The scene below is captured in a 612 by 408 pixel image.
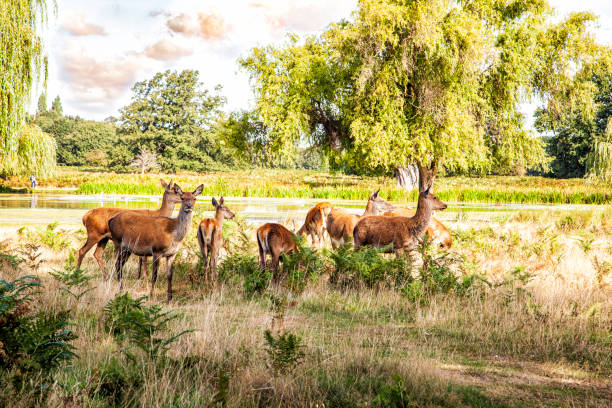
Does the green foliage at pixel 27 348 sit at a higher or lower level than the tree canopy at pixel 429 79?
lower

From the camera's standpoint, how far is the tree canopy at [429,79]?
81.9ft

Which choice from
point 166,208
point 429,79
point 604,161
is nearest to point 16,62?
point 166,208

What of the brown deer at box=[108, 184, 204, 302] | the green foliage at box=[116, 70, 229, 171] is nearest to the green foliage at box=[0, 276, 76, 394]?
the brown deer at box=[108, 184, 204, 302]

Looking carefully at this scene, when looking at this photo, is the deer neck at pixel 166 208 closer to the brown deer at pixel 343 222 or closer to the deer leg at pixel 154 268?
the deer leg at pixel 154 268

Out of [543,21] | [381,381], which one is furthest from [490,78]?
[381,381]

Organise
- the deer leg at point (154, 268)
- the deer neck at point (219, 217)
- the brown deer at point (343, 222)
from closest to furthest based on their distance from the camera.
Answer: the deer leg at point (154, 268) → the deer neck at point (219, 217) → the brown deer at point (343, 222)

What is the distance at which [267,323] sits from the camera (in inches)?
219

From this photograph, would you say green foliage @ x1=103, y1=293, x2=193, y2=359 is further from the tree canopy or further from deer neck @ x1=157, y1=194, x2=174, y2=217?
the tree canopy

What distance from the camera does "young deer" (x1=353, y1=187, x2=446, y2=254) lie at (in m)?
8.55

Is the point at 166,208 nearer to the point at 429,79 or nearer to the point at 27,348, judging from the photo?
the point at 27,348

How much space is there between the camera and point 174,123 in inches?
3152

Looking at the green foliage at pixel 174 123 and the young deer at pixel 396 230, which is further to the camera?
the green foliage at pixel 174 123

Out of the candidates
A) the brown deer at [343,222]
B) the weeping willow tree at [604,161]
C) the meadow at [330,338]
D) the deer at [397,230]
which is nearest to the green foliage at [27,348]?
the meadow at [330,338]

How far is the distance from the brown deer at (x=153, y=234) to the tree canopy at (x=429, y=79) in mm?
18576
